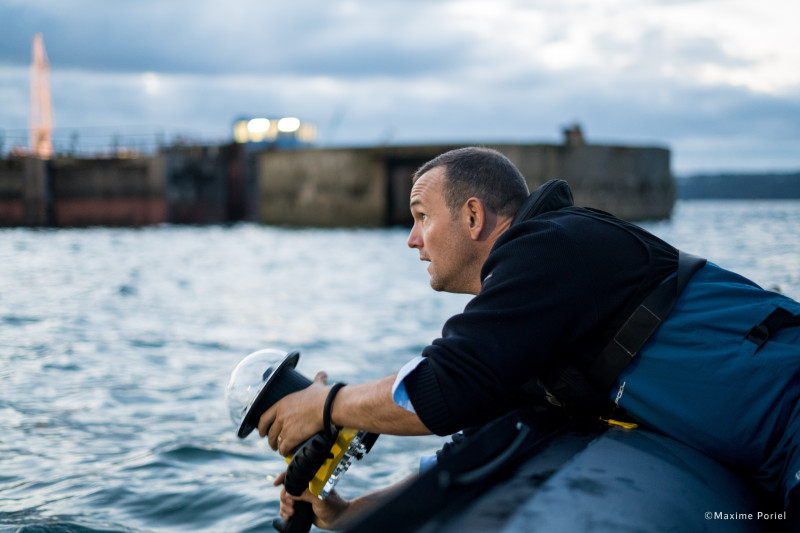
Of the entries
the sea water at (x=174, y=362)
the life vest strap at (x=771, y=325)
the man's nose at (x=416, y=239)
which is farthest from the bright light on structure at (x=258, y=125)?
the life vest strap at (x=771, y=325)

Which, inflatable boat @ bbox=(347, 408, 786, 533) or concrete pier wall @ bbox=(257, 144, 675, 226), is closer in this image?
inflatable boat @ bbox=(347, 408, 786, 533)

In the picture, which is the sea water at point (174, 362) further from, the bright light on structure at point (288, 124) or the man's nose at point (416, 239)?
the bright light on structure at point (288, 124)

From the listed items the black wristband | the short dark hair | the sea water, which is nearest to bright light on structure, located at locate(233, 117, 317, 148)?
the sea water

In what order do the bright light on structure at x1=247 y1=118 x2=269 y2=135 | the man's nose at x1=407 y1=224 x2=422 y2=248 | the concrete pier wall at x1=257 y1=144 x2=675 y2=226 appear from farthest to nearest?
the bright light on structure at x1=247 y1=118 x2=269 y2=135 < the concrete pier wall at x1=257 y1=144 x2=675 y2=226 < the man's nose at x1=407 y1=224 x2=422 y2=248

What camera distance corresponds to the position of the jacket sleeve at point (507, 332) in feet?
6.09

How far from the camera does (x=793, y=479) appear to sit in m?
1.81

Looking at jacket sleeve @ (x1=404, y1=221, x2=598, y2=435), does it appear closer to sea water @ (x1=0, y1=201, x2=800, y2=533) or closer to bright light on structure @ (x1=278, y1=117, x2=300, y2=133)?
sea water @ (x1=0, y1=201, x2=800, y2=533)

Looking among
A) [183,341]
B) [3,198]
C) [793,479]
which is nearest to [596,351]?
[793,479]

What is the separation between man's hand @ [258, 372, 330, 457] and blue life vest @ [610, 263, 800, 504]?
2.65 feet

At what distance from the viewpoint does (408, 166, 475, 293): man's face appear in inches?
94.3

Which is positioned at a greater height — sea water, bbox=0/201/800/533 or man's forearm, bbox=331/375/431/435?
man's forearm, bbox=331/375/431/435

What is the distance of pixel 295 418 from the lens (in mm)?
2225

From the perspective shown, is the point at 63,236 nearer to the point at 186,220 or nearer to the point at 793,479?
the point at 186,220

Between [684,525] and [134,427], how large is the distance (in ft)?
15.5
